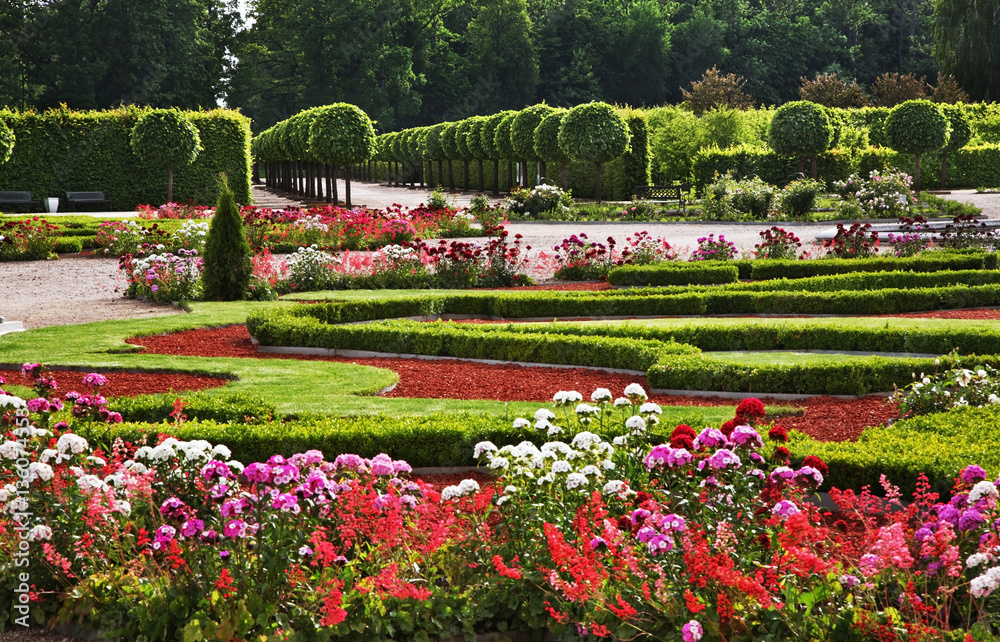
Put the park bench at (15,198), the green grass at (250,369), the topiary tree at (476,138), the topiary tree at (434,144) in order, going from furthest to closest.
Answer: the topiary tree at (434,144)
the topiary tree at (476,138)
the park bench at (15,198)
the green grass at (250,369)

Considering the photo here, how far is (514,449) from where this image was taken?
3857mm

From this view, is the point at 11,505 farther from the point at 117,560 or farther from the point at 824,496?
the point at 824,496

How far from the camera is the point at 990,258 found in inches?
541

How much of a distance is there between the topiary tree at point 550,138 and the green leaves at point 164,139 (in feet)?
36.8

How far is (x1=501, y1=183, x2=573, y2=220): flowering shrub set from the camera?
83.2 feet

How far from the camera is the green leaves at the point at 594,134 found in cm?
2998

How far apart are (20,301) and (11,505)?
1043 cm

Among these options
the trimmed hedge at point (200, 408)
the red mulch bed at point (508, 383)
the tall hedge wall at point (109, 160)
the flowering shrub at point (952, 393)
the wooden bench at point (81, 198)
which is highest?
the tall hedge wall at point (109, 160)

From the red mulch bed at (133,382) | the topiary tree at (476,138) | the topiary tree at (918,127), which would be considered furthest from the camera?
the topiary tree at (476,138)

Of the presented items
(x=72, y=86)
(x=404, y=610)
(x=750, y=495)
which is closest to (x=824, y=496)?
(x=750, y=495)

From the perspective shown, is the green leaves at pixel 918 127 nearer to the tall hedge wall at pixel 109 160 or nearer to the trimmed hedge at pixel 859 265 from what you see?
the trimmed hedge at pixel 859 265

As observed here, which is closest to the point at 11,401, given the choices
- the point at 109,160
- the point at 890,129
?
the point at 109,160

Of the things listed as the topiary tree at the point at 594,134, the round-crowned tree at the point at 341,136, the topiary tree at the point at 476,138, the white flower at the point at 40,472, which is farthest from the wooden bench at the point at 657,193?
the white flower at the point at 40,472

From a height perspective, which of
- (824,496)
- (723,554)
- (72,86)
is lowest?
(824,496)
